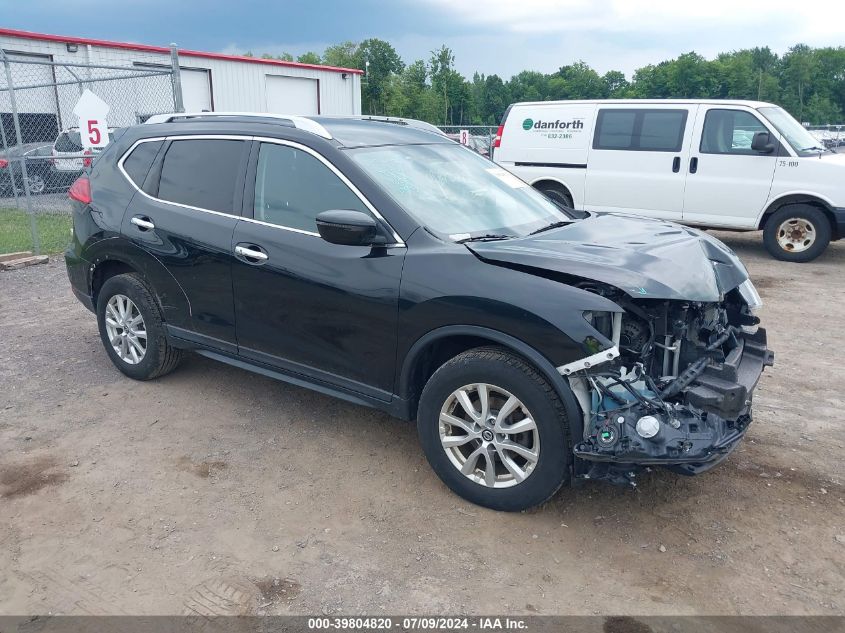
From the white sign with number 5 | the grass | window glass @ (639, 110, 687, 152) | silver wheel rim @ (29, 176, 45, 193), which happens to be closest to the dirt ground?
the grass

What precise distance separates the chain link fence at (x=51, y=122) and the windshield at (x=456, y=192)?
27.8ft

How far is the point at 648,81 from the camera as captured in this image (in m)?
86.0

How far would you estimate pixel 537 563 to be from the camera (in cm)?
312

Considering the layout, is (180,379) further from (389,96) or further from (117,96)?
(389,96)

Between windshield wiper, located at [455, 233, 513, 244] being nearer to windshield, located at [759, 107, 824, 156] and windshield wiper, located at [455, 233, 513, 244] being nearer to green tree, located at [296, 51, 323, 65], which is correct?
windshield, located at [759, 107, 824, 156]

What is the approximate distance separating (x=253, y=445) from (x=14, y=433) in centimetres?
155

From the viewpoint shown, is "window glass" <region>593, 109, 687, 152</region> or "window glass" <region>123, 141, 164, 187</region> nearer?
"window glass" <region>123, 141, 164, 187</region>

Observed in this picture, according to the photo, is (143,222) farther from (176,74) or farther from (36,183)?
(36,183)

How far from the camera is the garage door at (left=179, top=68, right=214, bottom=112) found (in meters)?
23.2

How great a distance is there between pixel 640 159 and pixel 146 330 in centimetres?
759

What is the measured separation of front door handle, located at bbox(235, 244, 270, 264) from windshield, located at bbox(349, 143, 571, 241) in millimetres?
A: 777

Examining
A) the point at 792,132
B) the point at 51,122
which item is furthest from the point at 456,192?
the point at 51,122

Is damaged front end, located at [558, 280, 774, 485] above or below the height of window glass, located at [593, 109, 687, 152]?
below

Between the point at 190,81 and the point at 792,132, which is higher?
the point at 190,81
